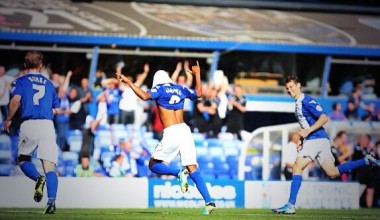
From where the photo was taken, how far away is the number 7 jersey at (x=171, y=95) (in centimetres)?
1369

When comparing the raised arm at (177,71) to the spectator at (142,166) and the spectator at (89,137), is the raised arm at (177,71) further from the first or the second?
the spectator at (89,137)

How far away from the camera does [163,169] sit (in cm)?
1372

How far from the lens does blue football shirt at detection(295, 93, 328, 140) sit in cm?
1452

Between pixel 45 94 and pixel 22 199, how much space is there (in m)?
4.02

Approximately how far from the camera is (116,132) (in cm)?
2062

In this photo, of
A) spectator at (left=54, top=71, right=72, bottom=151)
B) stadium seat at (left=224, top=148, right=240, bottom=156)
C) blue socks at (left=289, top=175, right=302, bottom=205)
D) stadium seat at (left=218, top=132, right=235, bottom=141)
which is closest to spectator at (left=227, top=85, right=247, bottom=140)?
stadium seat at (left=218, top=132, right=235, bottom=141)

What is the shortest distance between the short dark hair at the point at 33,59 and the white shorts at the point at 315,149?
15.3 feet

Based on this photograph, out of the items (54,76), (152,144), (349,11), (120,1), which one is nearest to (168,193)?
(152,144)

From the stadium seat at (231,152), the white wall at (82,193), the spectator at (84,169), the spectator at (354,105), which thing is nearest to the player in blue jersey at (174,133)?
the white wall at (82,193)

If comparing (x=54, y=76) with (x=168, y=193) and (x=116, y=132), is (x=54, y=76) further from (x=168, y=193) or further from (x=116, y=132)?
(x=168, y=193)

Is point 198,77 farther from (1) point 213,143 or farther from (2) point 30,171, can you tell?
(1) point 213,143

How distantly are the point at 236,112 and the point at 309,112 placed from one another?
6359mm

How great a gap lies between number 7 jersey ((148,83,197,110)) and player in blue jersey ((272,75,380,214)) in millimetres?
1887

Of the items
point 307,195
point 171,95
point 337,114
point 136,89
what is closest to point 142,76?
point 337,114
